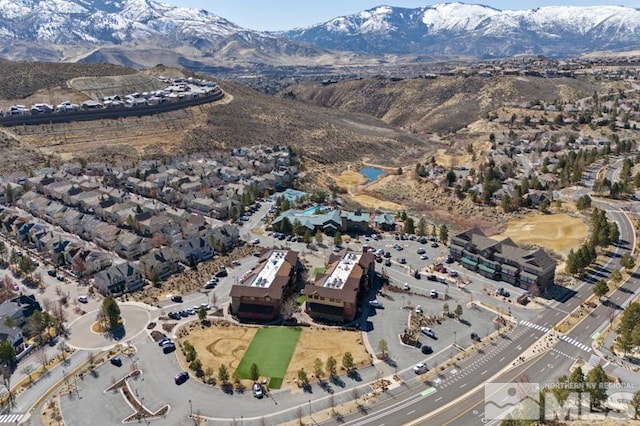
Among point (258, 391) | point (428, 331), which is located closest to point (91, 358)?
point (258, 391)

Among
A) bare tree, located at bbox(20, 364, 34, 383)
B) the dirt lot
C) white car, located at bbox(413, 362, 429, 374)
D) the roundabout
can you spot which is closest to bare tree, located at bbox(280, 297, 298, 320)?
the dirt lot

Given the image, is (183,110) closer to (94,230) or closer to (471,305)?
(94,230)

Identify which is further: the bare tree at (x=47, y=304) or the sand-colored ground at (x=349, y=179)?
the sand-colored ground at (x=349, y=179)

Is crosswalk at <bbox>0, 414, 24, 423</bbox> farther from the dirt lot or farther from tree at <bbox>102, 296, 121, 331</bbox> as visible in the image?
the dirt lot

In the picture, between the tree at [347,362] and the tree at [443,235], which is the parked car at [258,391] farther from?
the tree at [443,235]

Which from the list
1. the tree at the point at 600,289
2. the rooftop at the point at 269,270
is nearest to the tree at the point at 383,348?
the rooftop at the point at 269,270

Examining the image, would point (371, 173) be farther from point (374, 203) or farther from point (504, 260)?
point (504, 260)

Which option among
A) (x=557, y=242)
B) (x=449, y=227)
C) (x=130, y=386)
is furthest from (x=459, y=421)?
(x=449, y=227)
